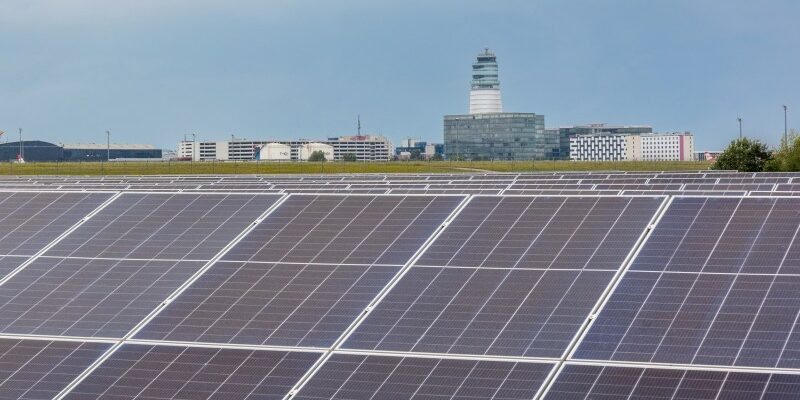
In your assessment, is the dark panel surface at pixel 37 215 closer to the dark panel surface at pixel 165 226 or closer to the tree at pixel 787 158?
the dark panel surface at pixel 165 226

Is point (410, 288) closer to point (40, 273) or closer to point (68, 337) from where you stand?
point (68, 337)

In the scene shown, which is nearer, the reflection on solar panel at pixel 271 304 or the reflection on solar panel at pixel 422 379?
the reflection on solar panel at pixel 422 379

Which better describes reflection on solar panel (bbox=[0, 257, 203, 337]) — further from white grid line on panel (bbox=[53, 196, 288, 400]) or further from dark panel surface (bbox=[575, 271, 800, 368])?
dark panel surface (bbox=[575, 271, 800, 368])

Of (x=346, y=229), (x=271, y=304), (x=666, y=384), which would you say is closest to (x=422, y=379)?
(x=666, y=384)

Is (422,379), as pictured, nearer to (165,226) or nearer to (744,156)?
(165,226)

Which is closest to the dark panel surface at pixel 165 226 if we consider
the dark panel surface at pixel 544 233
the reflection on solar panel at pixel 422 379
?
the dark panel surface at pixel 544 233

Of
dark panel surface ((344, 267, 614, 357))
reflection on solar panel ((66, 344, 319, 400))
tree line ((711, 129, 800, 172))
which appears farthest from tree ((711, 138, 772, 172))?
reflection on solar panel ((66, 344, 319, 400))
